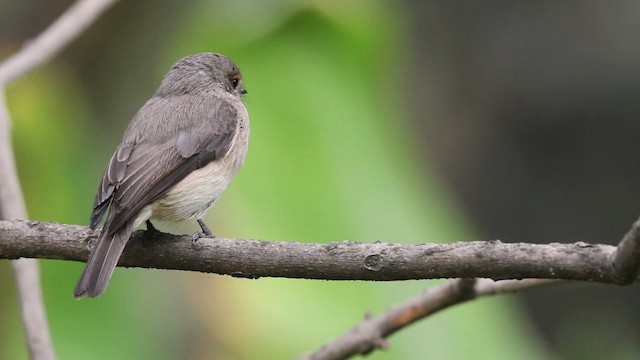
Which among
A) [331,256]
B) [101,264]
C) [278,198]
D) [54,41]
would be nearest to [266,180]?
[278,198]

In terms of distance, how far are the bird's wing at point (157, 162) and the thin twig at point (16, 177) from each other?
404mm

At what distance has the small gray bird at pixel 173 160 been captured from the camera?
132 inches

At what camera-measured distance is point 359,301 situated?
4.47 meters

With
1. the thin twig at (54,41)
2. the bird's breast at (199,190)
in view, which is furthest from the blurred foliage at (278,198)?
the bird's breast at (199,190)

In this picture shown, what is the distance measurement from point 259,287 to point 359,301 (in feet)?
1.44

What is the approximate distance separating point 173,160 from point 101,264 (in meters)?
0.65

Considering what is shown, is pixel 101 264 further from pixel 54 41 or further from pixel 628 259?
pixel 628 259

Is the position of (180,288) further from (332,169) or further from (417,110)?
(417,110)

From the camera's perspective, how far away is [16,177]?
3961 millimetres

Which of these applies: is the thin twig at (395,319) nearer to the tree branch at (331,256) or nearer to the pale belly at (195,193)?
the pale belly at (195,193)

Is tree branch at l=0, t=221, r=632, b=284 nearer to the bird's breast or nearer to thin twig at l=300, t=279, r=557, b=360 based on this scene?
the bird's breast

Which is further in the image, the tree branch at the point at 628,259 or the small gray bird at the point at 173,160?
the small gray bird at the point at 173,160

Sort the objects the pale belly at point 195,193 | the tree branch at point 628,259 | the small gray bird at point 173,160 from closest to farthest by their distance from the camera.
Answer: the tree branch at point 628,259 → the small gray bird at point 173,160 → the pale belly at point 195,193

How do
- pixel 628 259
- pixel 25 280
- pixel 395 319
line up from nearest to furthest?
pixel 628 259
pixel 25 280
pixel 395 319
